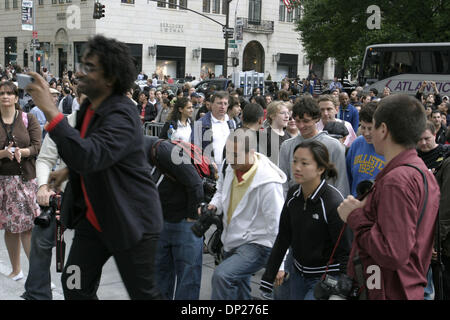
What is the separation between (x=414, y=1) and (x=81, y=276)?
91.5 feet

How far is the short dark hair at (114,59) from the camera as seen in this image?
2.81 meters

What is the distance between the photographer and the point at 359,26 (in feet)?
101

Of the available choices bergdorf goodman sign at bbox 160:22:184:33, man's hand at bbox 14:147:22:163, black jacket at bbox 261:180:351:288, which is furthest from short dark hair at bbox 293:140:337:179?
bergdorf goodman sign at bbox 160:22:184:33

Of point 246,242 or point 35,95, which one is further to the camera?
point 246,242

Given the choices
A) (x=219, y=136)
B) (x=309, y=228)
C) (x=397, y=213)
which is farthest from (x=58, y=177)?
(x=219, y=136)

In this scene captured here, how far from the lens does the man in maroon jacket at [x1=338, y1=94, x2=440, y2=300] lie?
7.86ft

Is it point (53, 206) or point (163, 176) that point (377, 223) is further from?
point (53, 206)

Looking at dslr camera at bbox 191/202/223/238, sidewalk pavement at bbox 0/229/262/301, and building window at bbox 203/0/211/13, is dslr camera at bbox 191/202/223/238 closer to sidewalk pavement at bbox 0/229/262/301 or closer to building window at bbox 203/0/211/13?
sidewalk pavement at bbox 0/229/262/301

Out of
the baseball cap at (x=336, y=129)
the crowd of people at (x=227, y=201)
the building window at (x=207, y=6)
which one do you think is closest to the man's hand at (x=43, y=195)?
the crowd of people at (x=227, y=201)

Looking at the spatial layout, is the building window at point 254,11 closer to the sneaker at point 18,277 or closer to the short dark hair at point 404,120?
the sneaker at point 18,277

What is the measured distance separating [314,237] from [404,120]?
1268 mm

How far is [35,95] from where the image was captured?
2600 millimetres
